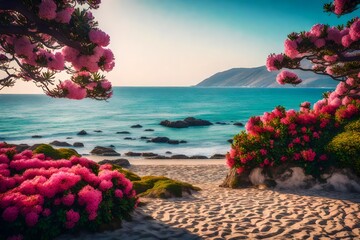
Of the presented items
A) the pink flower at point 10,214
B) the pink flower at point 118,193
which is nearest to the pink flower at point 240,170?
the pink flower at point 118,193

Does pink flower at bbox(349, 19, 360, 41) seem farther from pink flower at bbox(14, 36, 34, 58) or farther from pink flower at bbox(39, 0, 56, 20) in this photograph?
pink flower at bbox(14, 36, 34, 58)

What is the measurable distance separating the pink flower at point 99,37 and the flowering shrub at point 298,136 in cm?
844

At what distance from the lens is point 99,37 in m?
5.71

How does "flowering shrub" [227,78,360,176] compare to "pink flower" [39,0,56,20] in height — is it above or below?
below

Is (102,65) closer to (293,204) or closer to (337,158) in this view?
(293,204)

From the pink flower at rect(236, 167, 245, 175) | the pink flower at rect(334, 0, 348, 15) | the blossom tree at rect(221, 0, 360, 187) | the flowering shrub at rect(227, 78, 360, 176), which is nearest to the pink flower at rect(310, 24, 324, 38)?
the blossom tree at rect(221, 0, 360, 187)

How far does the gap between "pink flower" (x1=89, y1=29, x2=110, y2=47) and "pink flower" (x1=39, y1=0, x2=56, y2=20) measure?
2.33 ft

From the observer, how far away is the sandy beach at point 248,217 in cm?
680

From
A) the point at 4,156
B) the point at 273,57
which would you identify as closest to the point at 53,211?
the point at 4,156

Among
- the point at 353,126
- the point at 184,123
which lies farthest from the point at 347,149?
the point at 184,123

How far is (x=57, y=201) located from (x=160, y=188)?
513 cm

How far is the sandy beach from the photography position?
6.80 m

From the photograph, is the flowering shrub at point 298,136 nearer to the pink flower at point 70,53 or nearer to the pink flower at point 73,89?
the pink flower at point 73,89

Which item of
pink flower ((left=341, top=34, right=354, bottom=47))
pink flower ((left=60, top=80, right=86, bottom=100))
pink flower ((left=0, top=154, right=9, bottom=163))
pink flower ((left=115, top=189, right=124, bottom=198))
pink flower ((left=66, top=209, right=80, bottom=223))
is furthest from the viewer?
pink flower ((left=341, top=34, right=354, bottom=47))
